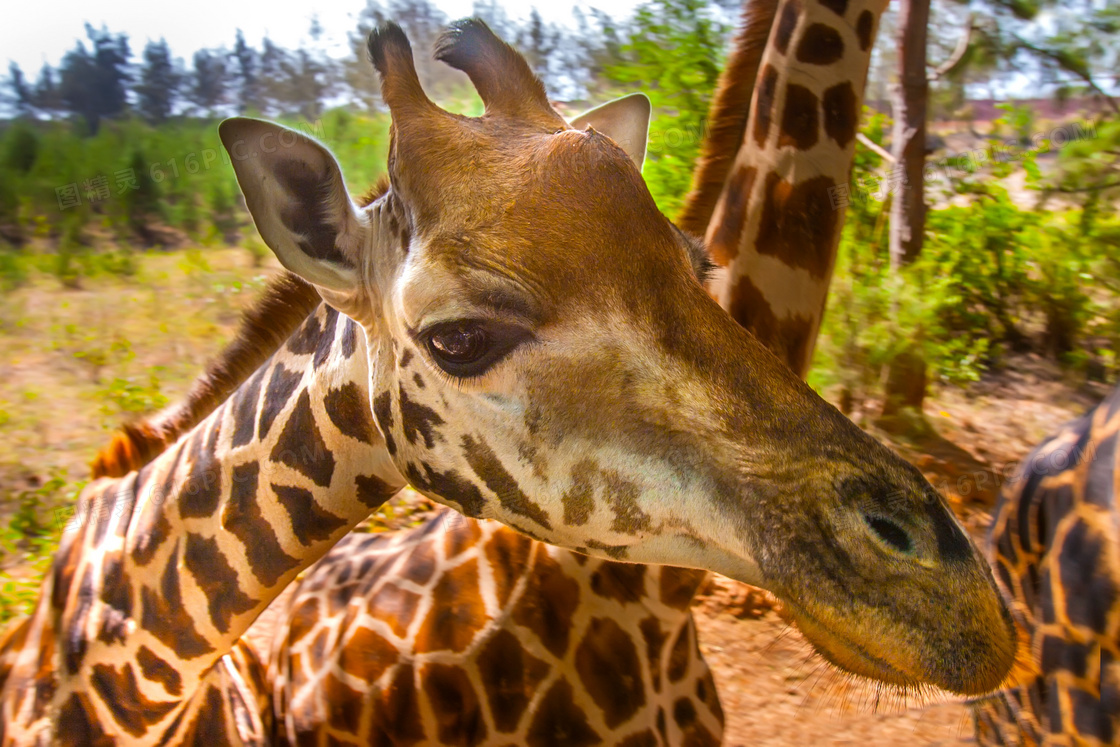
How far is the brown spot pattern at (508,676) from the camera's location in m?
2.43

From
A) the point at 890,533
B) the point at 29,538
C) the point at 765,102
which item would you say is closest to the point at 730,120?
the point at 765,102

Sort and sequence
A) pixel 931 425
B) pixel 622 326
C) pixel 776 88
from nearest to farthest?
pixel 622 326
pixel 776 88
pixel 931 425

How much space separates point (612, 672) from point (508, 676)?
0.32 m

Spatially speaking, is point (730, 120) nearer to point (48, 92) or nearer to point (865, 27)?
point (865, 27)

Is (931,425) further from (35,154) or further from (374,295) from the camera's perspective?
(35,154)

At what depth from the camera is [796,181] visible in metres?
2.77

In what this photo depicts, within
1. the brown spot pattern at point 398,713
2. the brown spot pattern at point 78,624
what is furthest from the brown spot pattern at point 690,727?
the brown spot pattern at point 78,624

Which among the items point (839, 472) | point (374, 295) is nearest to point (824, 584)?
point (839, 472)

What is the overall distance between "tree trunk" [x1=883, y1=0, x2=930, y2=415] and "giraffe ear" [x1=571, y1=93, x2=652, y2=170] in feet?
13.3

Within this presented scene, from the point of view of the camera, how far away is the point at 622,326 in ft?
5.02

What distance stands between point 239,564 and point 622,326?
3.91 feet

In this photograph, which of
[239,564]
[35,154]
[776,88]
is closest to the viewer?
[239,564]

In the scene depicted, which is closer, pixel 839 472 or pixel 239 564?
pixel 839 472

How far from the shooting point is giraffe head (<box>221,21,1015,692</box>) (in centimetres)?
134
